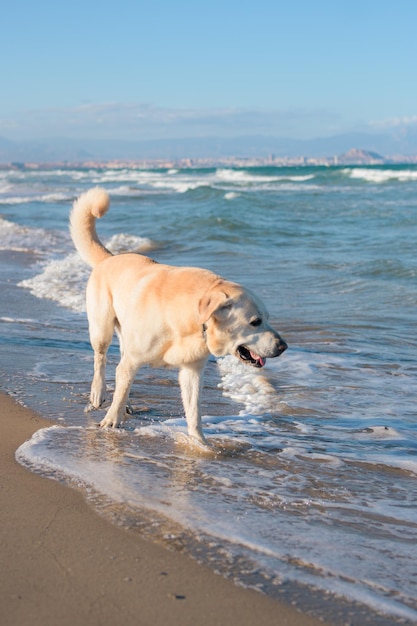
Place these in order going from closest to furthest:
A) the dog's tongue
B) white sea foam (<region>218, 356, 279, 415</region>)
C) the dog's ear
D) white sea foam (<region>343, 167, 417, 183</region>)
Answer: the dog's ear < the dog's tongue < white sea foam (<region>218, 356, 279, 415</region>) < white sea foam (<region>343, 167, 417, 183</region>)

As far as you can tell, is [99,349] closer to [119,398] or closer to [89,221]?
[119,398]

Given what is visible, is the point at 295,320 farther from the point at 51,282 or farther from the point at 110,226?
the point at 110,226

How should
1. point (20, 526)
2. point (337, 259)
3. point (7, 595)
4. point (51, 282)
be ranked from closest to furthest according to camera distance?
point (7, 595) < point (20, 526) < point (51, 282) < point (337, 259)

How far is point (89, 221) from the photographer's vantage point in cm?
589

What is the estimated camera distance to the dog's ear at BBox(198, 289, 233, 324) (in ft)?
13.6

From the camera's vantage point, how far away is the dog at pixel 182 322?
4.25 m

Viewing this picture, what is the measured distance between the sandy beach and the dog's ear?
1.23m

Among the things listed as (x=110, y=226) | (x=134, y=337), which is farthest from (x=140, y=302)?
(x=110, y=226)

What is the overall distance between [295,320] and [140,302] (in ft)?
14.0

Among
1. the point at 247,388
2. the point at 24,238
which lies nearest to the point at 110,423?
the point at 247,388

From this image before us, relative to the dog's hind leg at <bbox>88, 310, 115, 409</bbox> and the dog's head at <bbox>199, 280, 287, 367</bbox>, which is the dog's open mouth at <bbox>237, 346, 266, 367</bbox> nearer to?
the dog's head at <bbox>199, 280, 287, 367</bbox>

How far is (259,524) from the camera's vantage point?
3.40m

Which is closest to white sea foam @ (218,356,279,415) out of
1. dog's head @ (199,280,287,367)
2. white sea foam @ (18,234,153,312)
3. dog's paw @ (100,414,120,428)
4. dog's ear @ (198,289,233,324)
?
dog's paw @ (100,414,120,428)

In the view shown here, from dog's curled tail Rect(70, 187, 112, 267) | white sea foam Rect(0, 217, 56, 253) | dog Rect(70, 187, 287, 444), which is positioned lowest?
white sea foam Rect(0, 217, 56, 253)
